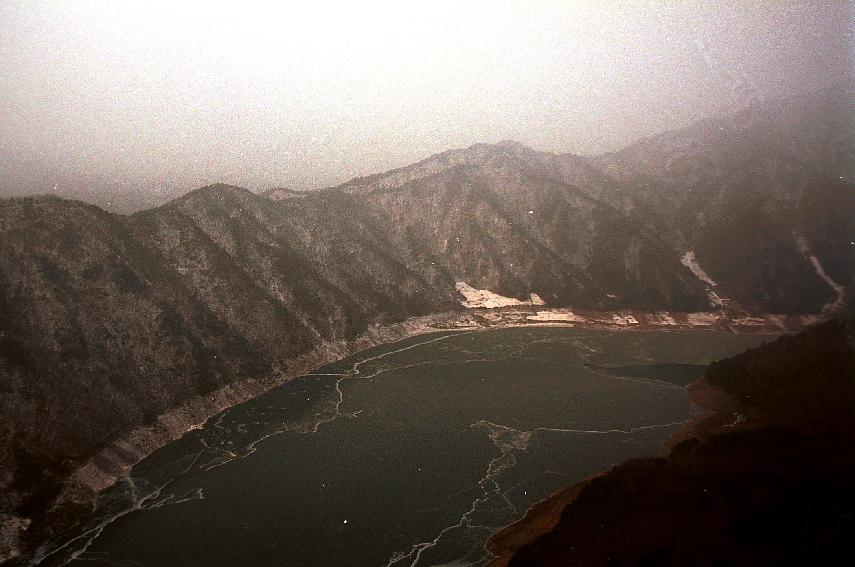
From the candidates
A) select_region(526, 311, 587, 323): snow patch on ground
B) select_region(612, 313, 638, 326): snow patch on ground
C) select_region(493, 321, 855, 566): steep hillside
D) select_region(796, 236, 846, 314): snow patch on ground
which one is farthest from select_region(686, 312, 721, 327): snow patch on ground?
select_region(493, 321, 855, 566): steep hillside

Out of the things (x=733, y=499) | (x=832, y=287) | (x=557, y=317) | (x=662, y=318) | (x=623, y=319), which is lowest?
(x=832, y=287)

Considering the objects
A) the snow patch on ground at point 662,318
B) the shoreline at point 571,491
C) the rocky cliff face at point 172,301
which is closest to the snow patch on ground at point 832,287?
the rocky cliff face at point 172,301

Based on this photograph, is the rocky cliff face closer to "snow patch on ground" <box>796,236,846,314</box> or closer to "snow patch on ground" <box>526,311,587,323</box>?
"snow patch on ground" <box>796,236,846,314</box>

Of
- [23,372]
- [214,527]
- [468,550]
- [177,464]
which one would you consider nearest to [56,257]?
[23,372]

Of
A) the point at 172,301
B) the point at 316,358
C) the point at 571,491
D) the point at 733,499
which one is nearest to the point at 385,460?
the point at 571,491

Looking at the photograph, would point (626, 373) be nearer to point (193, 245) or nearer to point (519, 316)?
point (519, 316)

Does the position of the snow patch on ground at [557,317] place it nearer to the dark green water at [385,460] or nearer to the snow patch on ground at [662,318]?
the snow patch on ground at [662,318]

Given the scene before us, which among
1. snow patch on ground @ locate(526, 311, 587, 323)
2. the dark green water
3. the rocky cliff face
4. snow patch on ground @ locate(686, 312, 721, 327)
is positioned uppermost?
the rocky cliff face

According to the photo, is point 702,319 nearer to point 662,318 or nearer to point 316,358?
point 662,318
